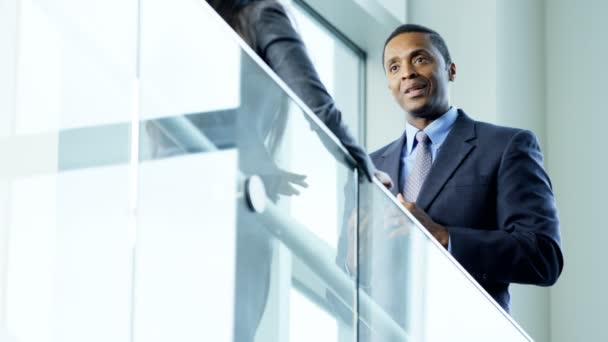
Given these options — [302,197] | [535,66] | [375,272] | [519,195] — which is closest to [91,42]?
[302,197]

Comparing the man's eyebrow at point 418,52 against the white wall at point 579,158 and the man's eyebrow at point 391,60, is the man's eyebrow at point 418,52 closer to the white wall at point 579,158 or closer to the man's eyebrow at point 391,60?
the man's eyebrow at point 391,60

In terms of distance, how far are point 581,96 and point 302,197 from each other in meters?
5.76

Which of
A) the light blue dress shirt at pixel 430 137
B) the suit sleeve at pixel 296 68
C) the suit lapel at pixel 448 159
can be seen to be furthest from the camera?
the light blue dress shirt at pixel 430 137

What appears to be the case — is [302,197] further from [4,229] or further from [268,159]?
[4,229]

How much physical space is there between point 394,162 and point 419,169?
117 millimetres

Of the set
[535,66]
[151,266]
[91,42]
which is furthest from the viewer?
[535,66]

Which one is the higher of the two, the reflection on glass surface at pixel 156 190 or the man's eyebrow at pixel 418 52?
the man's eyebrow at pixel 418 52

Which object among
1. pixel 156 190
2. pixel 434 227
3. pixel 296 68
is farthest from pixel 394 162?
pixel 156 190

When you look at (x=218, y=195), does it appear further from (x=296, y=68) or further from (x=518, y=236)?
(x=518, y=236)

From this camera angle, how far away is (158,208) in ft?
5.79

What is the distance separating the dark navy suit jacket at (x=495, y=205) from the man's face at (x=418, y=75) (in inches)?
3.9

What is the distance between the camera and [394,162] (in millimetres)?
3570

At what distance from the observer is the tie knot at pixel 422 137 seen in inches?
139

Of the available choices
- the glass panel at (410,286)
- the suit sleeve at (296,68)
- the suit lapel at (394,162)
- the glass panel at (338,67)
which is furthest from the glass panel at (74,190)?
the glass panel at (338,67)
